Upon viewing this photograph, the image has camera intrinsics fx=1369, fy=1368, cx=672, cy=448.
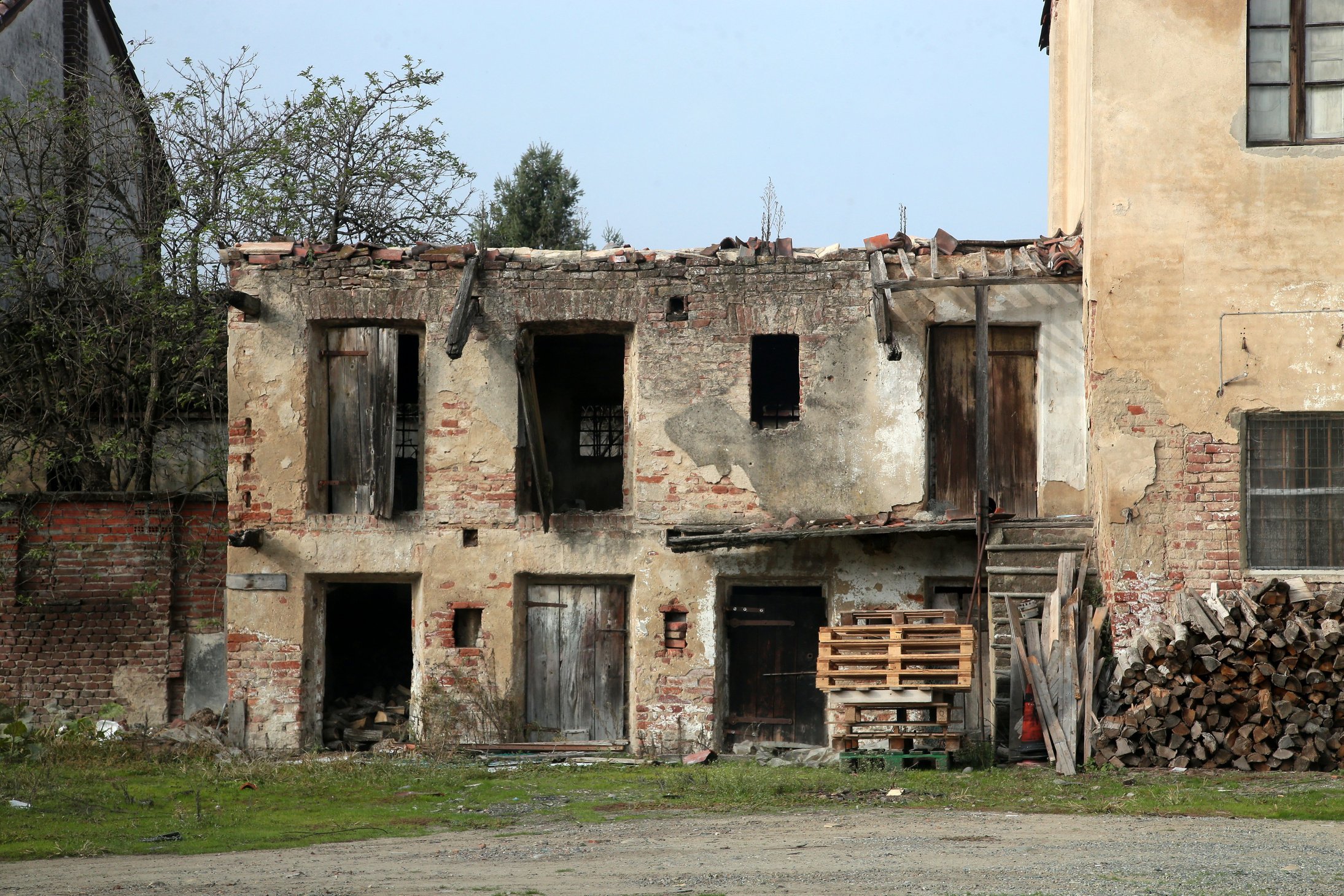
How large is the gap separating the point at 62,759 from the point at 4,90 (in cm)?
975

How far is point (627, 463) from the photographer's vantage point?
14148mm

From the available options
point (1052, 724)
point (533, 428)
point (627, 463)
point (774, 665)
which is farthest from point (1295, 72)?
point (533, 428)

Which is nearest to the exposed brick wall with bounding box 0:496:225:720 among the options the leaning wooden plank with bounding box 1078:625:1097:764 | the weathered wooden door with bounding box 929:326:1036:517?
the weathered wooden door with bounding box 929:326:1036:517

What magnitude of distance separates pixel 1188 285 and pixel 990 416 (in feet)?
8.09

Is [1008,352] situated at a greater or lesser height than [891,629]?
greater

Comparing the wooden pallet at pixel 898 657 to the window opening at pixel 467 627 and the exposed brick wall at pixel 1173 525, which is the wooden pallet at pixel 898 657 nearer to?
the exposed brick wall at pixel 1173 525

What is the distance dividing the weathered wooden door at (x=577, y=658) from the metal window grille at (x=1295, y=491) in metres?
6.09

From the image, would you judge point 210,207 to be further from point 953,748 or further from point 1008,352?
point 953,748

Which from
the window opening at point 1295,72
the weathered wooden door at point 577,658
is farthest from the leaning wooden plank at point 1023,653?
the window opening at point 1295,72

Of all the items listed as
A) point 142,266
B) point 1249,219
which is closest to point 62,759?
point 142,266

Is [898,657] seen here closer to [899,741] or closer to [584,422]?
[899,741]

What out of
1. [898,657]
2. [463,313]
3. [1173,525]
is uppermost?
[463,313]

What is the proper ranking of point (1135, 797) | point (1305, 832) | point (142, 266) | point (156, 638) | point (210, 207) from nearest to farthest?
point (1305, 832), point (1135, 797), point (156, 638), point (142, 266), point (210, 207)

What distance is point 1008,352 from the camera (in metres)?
13.5
